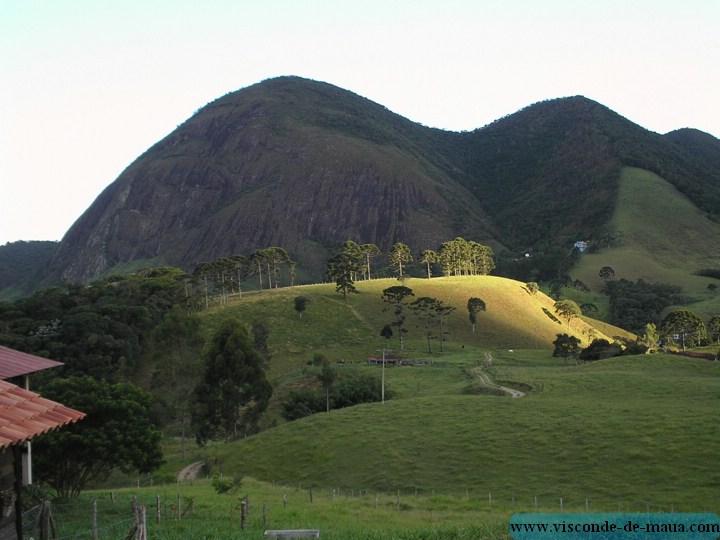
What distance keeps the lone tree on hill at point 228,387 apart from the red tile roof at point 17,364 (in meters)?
36.9

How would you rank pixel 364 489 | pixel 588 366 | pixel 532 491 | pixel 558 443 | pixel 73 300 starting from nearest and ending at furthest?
pixel 532 491, pixel 364 489, pixel 558 443, pixel 588 366, pixel 73 300

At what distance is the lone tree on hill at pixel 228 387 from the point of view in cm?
6188

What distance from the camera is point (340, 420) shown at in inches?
2163

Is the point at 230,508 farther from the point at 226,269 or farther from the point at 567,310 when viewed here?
the point at 567,310

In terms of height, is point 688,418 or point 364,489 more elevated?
point 688,418

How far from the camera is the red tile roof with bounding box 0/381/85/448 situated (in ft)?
43.7

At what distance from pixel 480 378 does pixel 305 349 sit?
32.3 metres

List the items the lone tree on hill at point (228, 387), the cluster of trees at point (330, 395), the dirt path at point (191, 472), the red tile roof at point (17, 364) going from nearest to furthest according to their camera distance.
Answer: the red tile roof at point (17, 364) < the dirt path at point (191, 472) < the lone tree on hill at point (228, 387) < the cluster of trees at point (330, 395)

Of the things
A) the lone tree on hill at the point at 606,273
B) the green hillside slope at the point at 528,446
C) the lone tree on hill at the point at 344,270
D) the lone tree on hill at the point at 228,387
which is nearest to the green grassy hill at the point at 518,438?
the green hillside slope at the point at 528,446

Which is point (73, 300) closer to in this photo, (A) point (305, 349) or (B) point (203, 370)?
(A) point (305, 349)

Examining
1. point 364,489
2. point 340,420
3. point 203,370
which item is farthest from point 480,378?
point 364,489

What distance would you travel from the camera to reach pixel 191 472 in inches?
1969

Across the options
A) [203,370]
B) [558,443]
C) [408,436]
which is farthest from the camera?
[203,370]

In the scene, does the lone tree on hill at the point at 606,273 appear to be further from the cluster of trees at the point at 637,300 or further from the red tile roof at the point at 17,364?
the red tile roof at the point at 17,364
